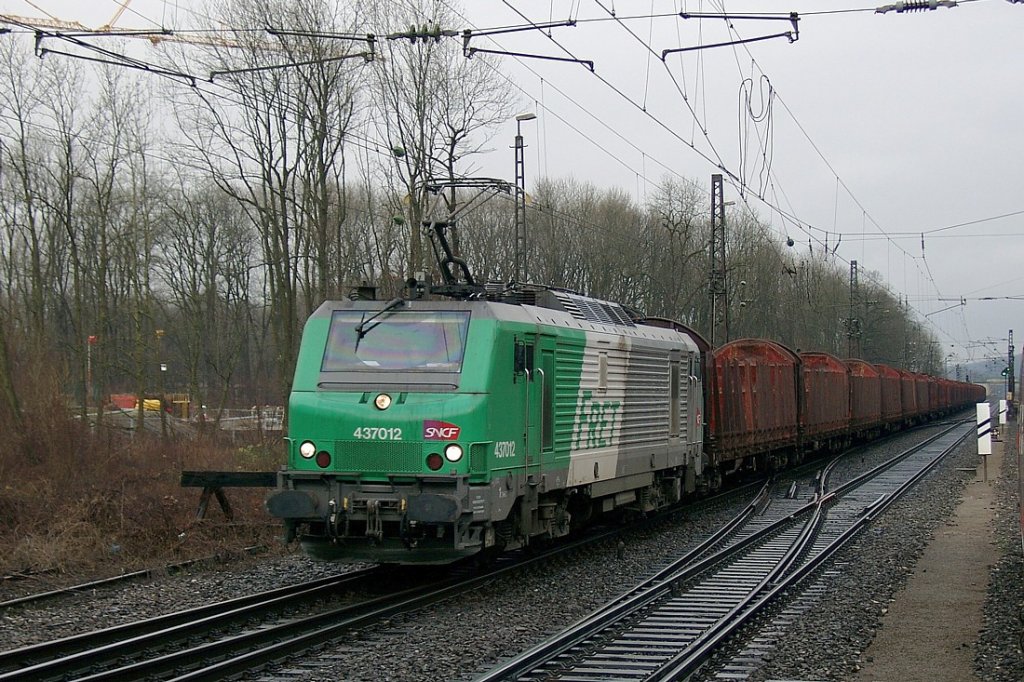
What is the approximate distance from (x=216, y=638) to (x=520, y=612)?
2.96m

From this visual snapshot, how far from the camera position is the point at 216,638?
9500 mm

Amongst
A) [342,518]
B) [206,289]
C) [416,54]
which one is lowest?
[342,518]

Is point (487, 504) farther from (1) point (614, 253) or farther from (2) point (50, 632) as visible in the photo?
(1) point (614, 253)

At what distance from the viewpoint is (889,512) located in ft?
64.8

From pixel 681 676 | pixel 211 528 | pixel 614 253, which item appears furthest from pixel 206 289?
pixel 681 676

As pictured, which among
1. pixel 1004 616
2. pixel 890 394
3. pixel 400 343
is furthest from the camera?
pixel 890 394

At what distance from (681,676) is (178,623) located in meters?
4.66

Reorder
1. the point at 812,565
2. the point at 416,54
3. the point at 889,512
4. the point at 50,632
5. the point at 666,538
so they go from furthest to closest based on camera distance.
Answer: the point at 416,54
the point at 889,512
the point at 666,538
the point at 812,565
the point at 50,632

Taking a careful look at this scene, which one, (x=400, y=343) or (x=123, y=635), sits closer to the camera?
(x=123, y=635)

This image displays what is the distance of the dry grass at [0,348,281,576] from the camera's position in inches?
553

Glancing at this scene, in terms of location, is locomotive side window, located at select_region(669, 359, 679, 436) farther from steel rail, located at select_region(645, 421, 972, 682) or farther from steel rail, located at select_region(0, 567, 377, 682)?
steel rail, located at select_region(0, 567, 377, 682)

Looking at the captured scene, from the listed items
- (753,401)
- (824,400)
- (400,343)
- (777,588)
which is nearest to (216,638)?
(400,343)

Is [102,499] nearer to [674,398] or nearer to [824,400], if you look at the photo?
[674,398]

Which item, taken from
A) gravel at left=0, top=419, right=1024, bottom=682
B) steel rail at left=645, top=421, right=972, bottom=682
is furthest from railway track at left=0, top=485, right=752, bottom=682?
steel rail at left=645, top=421, right=972, bottom=682
